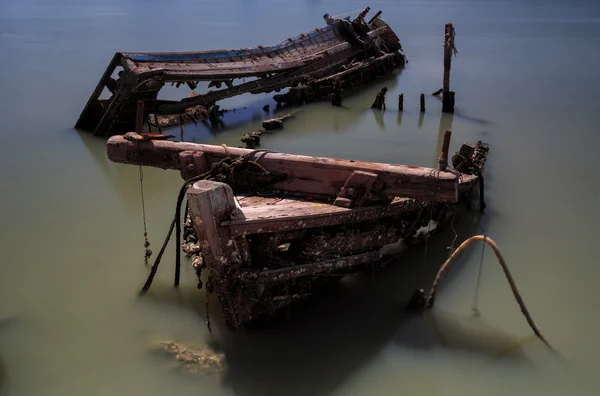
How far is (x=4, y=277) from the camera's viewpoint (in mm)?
6363

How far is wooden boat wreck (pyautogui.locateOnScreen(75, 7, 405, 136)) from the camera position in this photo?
36.7 feet

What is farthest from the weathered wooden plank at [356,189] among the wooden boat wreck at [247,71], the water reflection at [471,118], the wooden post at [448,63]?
the wooden post at [448,63]

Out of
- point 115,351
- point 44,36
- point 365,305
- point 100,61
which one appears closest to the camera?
point 115,351

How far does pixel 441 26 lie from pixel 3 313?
102ft

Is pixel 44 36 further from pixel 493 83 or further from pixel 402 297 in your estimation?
pixel 402 297

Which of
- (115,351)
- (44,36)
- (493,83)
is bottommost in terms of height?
(115,351)

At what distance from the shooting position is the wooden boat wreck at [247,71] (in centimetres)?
1119

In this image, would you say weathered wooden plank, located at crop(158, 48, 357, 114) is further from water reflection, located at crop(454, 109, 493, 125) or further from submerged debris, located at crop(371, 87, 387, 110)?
water reflection, located at crop(454, 109, 493, 125)

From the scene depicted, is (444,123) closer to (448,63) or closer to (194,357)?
(448,63)

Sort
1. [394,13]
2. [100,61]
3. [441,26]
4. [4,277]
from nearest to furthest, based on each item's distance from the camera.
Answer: [4,277] → [100,61] → [441,26] → [394,13]

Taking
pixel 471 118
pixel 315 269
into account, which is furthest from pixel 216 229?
pixel 471 118

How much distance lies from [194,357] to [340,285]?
6.30 ft

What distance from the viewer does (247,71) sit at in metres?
13.1

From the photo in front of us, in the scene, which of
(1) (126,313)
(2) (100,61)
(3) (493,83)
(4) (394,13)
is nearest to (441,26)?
(4) (394,13)
